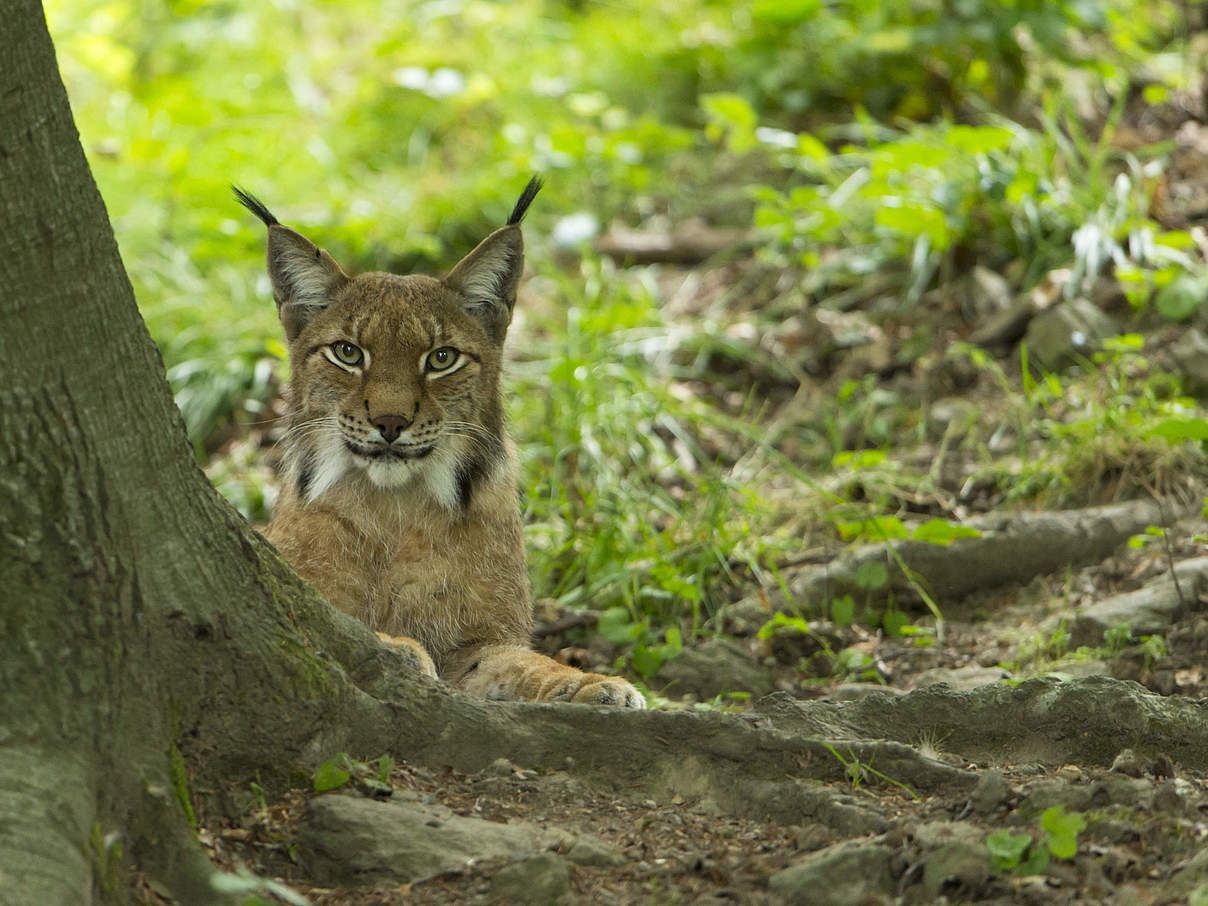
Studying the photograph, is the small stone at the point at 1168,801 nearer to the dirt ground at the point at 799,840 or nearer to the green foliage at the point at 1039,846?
the dirt ground at the point at 799,840

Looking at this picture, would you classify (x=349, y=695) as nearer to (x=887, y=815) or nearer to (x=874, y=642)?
(x=887, y=815)

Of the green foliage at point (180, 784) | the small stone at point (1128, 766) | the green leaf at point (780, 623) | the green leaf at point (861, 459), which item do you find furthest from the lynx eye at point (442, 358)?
the small stone at point (1128, 766)

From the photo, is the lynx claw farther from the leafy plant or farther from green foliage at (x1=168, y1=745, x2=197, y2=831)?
green foliage at (x1=168, y1=745, x2=197, y2=831)

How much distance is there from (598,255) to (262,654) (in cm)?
560

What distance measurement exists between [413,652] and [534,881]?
129cm

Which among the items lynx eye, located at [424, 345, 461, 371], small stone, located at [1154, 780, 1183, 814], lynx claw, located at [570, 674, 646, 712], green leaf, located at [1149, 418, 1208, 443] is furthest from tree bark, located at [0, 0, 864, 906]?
green leaf, located at [1149, 418, 1208, 443]

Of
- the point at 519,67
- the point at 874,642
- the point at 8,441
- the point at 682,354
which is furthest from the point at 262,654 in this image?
the point at 519,67

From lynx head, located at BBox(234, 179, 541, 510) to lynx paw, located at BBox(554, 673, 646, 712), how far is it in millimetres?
746

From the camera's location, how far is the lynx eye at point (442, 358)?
4.11 meters

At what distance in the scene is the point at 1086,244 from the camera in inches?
256

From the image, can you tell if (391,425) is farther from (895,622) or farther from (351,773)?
(895,622)

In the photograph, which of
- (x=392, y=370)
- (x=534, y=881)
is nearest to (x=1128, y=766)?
(x=534, y=881)

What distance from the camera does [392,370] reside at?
159 inches

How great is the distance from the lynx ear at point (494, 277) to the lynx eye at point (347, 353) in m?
0.40
